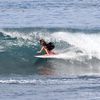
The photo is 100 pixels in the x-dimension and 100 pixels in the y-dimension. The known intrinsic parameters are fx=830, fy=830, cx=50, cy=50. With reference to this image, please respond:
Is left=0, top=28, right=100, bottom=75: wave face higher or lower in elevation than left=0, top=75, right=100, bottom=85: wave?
lower

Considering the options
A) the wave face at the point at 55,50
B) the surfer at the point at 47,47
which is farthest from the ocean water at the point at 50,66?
the surfer at the point at 47,47

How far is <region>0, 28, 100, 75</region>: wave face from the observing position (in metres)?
34.3

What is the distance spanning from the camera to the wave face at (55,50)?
112 feet

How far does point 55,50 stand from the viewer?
36344mm

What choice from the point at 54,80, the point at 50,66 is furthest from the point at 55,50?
the point at 54,80

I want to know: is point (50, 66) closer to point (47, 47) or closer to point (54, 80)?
point (47, 47)

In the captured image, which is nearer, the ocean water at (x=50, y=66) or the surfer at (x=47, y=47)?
the ocean water at (x=50, y=66)

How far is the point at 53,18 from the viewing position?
197ft

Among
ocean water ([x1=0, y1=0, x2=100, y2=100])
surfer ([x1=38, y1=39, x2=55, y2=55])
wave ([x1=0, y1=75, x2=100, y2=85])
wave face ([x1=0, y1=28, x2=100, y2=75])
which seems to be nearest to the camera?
ocean water ([x1=0, y1=0, x2=100, y2=100])

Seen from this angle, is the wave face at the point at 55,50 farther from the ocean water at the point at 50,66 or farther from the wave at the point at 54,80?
the wave at the point at 54,80

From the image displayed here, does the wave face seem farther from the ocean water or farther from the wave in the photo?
the wave

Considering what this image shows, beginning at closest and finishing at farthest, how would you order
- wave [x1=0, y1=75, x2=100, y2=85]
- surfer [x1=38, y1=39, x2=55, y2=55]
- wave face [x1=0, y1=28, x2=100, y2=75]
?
1. wave [x1=0, y1=75, x2=100, y2=85]
2. wave face [x1=0, y1=28, x2=100, y2=75]
3. surfer [x1=38, y1=39, x2=55, y2=55]

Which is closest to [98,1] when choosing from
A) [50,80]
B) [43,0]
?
[43,0]

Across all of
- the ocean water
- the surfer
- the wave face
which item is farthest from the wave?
the surfer
